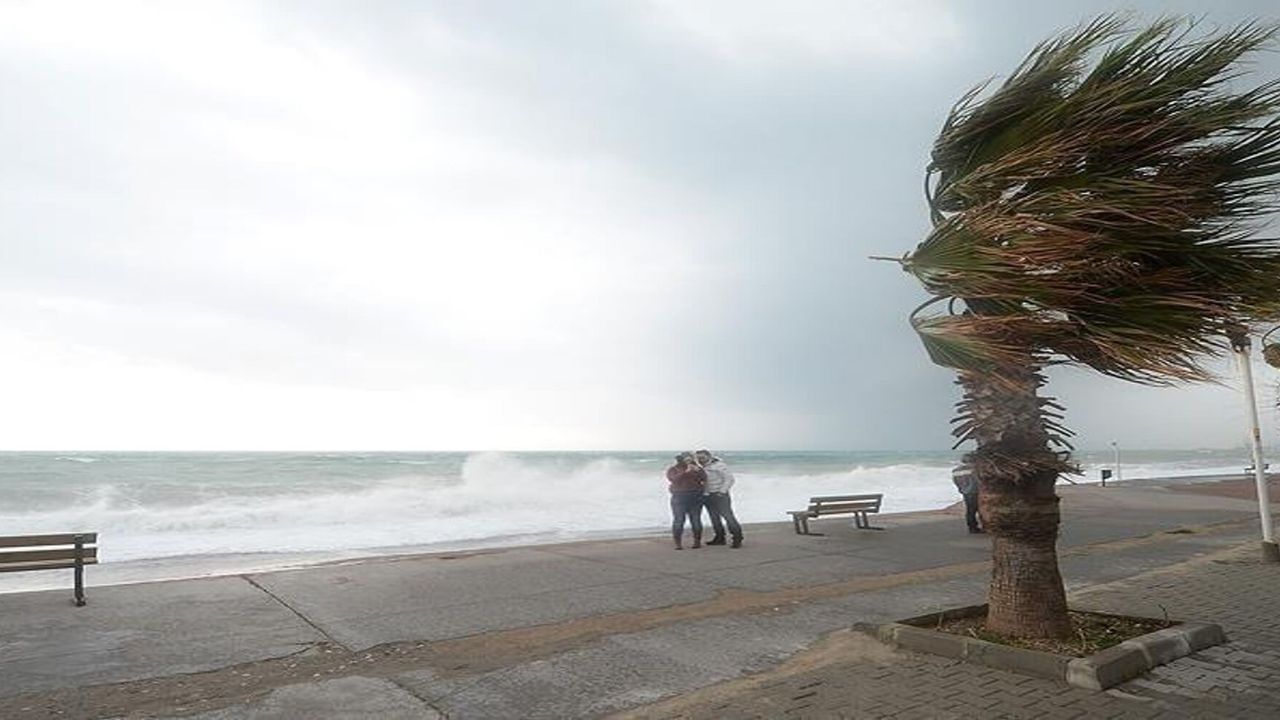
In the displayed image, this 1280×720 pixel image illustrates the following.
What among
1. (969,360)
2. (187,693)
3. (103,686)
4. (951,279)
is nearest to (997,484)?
(969,360)

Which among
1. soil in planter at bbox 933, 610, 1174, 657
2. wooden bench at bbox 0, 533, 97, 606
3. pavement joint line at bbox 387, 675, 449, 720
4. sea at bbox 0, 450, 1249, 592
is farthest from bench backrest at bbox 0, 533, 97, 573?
soil in planter at bbox 933, 610, 1174, 657

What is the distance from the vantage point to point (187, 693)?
5.17 m

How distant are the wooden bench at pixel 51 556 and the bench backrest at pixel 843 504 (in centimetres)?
1073

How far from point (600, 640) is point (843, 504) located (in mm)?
9021

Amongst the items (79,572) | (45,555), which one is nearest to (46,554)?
(45,555)

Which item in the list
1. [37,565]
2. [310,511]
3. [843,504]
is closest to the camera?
[37,565]

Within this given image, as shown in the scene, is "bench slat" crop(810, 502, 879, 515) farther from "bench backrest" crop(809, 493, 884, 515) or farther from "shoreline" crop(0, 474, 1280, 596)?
"shoreline" crop(0, 474, 1280, 596)

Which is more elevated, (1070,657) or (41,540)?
(41,540)

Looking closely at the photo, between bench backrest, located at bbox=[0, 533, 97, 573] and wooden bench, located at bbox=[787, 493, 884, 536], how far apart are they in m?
10.4

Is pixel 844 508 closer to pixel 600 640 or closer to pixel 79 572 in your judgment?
pixel 600 640

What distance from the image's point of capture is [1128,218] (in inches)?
187

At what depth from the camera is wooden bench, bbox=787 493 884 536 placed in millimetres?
14156

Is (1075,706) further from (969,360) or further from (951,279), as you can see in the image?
→ (951,279)

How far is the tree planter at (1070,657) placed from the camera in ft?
15.8
